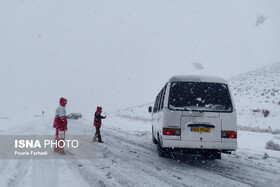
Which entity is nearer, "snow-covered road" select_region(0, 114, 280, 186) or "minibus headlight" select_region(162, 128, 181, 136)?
"snow-covered road" select_region(0, 114, 280, 186)

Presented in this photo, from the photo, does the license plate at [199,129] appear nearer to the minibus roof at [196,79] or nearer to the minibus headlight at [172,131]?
the minibus headlight at [172,131]

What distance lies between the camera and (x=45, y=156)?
7035mm

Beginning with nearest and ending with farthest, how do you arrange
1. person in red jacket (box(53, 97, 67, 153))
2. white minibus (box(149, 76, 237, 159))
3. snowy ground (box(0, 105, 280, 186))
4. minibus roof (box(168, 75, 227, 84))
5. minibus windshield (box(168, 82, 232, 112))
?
snowy ground (box(0, 105, 280, 186))
white minibus (box(149, 76, 237, 159))
minibus windshield (box(168, 82, 232, 112))
minibus roof (box(168, 75, 227, 84))
person in red jacket (box(53, 97, 67, 153))

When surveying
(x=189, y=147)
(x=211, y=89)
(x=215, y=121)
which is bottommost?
(x=189, y=147)

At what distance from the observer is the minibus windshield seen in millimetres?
6355

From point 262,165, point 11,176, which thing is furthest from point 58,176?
point 262,165

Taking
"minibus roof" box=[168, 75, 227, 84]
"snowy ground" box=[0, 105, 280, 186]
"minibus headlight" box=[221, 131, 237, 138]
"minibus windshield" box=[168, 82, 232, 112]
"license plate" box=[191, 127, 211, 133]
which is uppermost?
"minibus roof" box=[168, 75, 227, 84]

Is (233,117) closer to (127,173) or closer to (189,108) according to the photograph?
(189,108)

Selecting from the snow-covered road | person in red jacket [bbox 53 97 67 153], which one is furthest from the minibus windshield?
person in red jacket [bbox 53 97 67 153]

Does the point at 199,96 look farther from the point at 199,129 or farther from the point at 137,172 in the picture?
the point at 137,172

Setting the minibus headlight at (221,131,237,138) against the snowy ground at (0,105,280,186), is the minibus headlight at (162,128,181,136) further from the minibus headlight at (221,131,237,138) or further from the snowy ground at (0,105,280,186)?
the minibus headlight at (221,131,237,138)

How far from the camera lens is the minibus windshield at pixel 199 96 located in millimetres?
6355

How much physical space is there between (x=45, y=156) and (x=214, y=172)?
16.3ft

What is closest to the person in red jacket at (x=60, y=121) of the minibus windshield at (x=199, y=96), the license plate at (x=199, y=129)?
the minibus windshield at (x=199, y=96)
